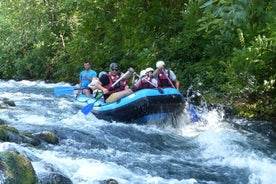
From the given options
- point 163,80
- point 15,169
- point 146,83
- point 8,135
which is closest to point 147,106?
point 146,83

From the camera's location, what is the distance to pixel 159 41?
1365cm

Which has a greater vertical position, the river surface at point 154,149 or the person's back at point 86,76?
the person's back at point 86,76

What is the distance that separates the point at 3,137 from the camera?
609cm

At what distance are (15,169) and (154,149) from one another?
9.85 ft

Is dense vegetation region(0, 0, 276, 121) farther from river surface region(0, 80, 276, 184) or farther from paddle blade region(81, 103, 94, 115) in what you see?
paddle blade region(81, 103, 94, 115)

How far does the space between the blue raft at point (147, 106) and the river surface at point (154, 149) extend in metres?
0.18

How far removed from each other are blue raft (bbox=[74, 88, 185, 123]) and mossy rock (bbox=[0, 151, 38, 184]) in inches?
160

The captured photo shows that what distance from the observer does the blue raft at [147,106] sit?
8211 mm

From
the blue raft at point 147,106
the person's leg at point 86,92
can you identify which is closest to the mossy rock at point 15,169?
the blue raft at point 147,106

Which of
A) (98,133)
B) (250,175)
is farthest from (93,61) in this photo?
(250,175)

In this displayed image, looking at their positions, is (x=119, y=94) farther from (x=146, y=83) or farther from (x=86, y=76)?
(x=86, y=76)

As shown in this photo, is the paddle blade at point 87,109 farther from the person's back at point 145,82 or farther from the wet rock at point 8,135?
the wet rock at point 8,135

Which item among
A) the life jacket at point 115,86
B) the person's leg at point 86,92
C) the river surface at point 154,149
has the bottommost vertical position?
the river surface at point 154,149

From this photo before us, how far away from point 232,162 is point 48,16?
53.4 ft
